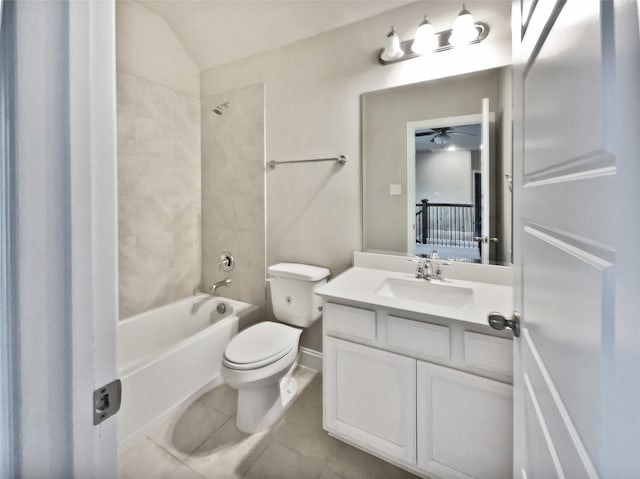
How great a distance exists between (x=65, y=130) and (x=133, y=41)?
221 centimetres

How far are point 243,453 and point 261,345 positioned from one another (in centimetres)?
51

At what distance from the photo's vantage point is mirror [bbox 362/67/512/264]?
4.98 ft

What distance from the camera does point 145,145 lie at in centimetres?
211

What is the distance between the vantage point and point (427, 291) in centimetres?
153

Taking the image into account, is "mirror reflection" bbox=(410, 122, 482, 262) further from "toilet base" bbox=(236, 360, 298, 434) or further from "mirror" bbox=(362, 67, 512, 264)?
"toilet base" bbox=(236, 360, 298, 434)

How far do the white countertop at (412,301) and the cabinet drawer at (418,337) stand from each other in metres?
0.06

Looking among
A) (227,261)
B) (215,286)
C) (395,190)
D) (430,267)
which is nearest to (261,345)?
(215,286)

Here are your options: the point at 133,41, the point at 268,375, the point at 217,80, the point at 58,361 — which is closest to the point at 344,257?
the point at 268,375

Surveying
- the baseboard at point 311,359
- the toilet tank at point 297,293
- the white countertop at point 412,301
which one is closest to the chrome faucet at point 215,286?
the toilet tank at point 297,293

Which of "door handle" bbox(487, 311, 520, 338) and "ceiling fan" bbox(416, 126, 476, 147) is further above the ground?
"ceiling fan" bbox(416, 126, 476, 147)

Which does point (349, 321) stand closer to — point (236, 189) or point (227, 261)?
point (227, 261)

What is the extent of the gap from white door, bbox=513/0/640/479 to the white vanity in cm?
40

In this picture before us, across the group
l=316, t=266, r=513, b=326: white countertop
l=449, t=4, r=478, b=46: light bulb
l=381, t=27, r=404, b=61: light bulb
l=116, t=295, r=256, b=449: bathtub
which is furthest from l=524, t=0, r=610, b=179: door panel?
l=116, t=295, r=256, b=449: bathtub

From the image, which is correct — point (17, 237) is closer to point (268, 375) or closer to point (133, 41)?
point (268, 375)
